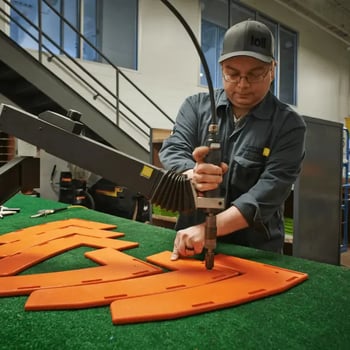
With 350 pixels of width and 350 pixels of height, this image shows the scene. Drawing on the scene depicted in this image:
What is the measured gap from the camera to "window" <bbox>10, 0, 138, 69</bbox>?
4.25 meters

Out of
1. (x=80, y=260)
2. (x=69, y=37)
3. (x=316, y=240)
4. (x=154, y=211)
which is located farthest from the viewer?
(x=69, y=37)

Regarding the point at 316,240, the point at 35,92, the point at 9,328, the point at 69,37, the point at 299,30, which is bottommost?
the point at 316,240

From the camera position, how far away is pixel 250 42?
98 centimetres

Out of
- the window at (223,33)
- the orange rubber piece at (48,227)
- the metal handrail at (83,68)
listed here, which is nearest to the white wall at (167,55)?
the window at (223,33)

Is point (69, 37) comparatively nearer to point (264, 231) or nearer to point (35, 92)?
point (35, 92)

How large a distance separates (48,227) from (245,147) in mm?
821

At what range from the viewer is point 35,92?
12.5 ft

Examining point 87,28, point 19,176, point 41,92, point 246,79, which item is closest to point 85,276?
point 19,176

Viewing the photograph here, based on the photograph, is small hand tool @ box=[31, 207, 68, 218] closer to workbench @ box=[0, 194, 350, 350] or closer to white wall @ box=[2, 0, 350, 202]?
workbench @ box=[0, 194, 350, 350]

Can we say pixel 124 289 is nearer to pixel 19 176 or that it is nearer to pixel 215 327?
pixel 215 327

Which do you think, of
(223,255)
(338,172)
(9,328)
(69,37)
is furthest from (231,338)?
(69,37)

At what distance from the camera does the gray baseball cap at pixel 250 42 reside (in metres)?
0.97

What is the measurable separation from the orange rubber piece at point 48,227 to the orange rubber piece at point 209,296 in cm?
68

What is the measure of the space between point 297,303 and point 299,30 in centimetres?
796
